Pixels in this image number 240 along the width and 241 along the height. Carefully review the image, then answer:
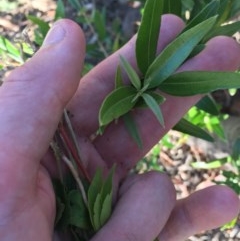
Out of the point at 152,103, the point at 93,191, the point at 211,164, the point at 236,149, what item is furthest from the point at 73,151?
the point at 211,164

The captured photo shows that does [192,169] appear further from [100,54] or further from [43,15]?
[43,15]

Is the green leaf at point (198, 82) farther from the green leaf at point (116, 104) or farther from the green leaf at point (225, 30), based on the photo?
the green leaf at point (225, 30)

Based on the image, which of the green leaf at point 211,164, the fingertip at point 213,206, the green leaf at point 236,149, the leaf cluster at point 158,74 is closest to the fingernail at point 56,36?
the leaf cluster at point 158,74

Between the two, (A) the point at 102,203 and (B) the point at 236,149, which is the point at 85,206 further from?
(B) the point at 236,149

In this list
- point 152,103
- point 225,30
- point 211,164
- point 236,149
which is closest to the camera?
point 152,103

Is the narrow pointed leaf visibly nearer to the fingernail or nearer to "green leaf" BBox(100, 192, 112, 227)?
"green leaf" BBox(100, 192, 112, 227)

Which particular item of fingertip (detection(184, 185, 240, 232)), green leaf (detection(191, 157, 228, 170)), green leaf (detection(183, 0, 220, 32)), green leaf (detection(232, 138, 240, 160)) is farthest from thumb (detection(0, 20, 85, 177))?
green leaf (detection(191, 157, 228, 170))
